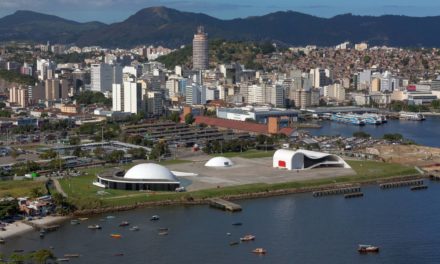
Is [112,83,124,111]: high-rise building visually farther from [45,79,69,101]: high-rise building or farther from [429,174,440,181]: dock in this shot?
[429,174,440,181]: dock

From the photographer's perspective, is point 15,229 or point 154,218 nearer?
point 15,229

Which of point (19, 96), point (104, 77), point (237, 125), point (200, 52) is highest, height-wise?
point (200, 52)

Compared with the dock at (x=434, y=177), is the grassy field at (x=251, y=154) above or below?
above

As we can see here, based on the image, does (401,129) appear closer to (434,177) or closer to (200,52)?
(434,177)

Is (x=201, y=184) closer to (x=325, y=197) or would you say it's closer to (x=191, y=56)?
(x=325, y=197)

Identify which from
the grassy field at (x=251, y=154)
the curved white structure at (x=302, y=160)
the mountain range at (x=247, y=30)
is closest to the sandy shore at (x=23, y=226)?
the curved white structure at (x=302, y=160)

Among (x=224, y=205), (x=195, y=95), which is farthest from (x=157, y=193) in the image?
(x=195, y=95)

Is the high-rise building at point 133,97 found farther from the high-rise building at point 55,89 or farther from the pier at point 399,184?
the pier at point 399,184
